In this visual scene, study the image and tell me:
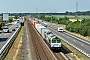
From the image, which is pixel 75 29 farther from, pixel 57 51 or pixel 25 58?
pixel 25 58

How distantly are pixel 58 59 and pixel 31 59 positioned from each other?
4.03 meters

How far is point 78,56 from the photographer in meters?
32.8

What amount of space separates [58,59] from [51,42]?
4975 millimetres

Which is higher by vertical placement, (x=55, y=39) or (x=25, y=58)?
(x=55, y=39)

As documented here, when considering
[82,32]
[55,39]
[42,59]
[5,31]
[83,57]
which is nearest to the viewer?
[42,59]

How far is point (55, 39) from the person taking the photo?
34.6 meters

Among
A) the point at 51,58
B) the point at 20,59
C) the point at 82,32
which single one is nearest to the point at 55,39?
the point at 51,58

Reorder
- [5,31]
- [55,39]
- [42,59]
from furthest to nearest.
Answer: [5,31] → [55,39] → [42,59]

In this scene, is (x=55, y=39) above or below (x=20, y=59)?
above

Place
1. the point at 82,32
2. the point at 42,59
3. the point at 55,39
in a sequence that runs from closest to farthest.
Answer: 1. the point at 42,59
2. the point at 55,39
3. the point at 82,32

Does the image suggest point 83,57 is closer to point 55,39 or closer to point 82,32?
point 55,39

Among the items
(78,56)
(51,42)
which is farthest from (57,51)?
(78,56)

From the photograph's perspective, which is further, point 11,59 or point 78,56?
point 78,56

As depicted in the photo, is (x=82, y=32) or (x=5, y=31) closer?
(x=82, y=32)
